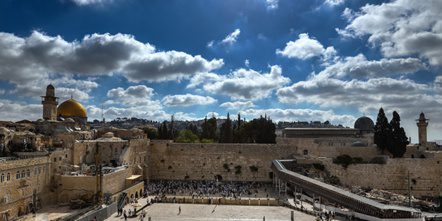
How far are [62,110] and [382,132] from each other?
2922 centimetres

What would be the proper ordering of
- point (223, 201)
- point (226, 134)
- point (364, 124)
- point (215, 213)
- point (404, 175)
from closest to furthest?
point (215, 213) → point (223, 201) → point (404, 175) → point (226, 134) → point (364, 124)

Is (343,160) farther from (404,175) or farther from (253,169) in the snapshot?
(253,169)

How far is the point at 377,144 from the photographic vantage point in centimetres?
3466

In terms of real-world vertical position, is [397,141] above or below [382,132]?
below

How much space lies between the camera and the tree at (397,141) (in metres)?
33.8

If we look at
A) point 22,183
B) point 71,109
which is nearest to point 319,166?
point 22,183

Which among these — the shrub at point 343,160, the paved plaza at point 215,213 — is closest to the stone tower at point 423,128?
the shrub at point 343,160

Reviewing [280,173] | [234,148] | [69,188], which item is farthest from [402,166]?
[69,188]

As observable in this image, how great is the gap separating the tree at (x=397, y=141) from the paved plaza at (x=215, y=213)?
13.1 m

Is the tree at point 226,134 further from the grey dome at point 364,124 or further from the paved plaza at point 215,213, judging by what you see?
the paved plaza at point 215,213

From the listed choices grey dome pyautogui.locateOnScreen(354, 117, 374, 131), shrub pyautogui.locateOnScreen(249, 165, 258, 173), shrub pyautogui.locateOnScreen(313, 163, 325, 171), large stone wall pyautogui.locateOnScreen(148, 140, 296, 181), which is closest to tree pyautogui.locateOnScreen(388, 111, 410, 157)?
shrub pyautogui.locateOnScreen(313, 163, 325, 171)

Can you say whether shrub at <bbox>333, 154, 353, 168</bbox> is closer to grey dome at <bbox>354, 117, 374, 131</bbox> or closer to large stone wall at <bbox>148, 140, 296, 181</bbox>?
large stone wall at <bbox>148, 140, 296, 181</bbox>

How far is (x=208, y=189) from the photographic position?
33.8 metres

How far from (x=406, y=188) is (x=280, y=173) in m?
11.4
